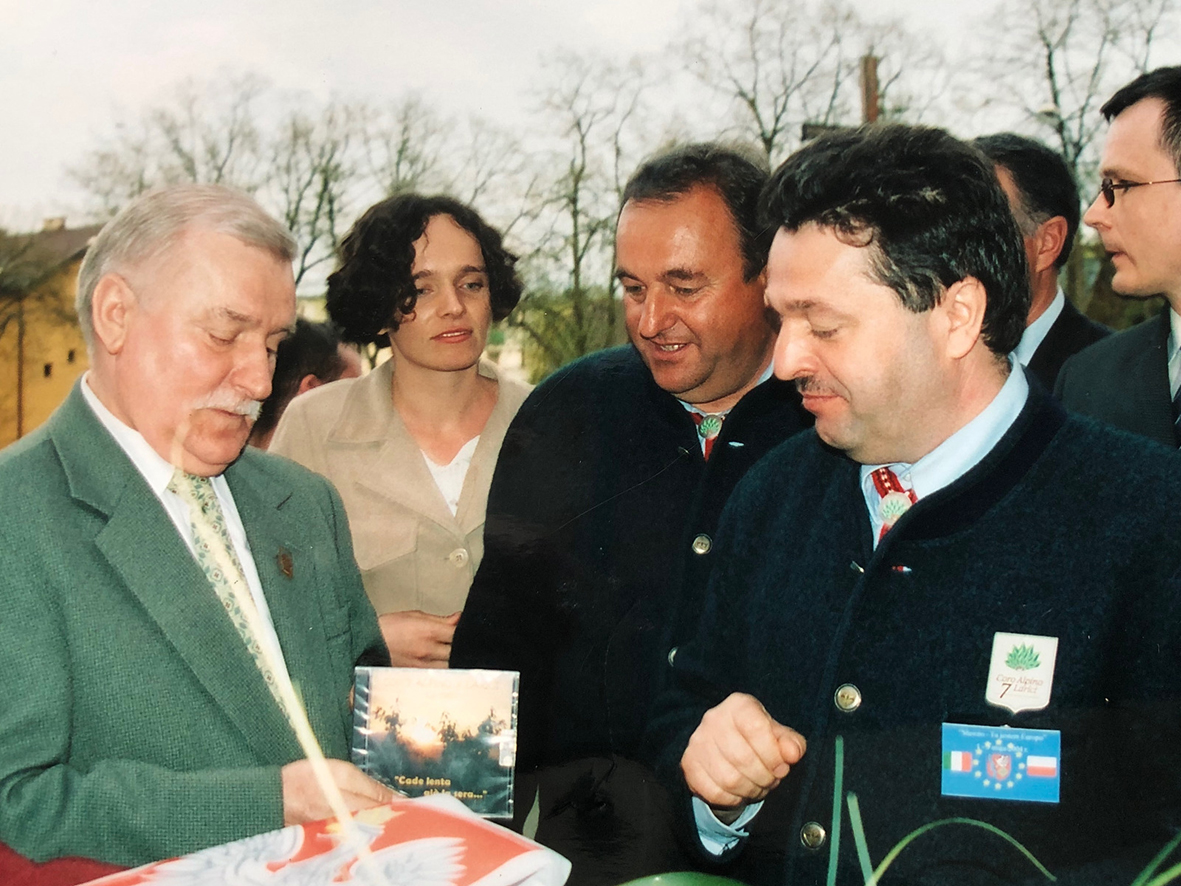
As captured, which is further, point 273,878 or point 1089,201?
point 1089,201

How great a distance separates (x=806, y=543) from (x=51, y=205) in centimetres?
146

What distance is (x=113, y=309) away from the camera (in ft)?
5.49

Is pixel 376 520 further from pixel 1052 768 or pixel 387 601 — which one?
pixel 1052 768

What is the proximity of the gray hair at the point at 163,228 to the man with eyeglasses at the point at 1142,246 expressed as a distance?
1443mm

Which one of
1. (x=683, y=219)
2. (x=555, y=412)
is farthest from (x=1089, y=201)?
(x=555, y=412)

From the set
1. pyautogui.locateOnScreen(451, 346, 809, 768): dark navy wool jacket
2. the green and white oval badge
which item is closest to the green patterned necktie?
pyautogui.locateOnScreen(451, 346, 809, 768): dark navy wool jacket

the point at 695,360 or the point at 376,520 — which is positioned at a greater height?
the point at 695,360

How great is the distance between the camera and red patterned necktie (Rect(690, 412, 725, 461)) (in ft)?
7.47

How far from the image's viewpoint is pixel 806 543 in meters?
1.70

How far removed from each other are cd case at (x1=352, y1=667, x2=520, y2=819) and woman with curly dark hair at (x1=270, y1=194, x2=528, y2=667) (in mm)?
334

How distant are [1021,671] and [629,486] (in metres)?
1.00

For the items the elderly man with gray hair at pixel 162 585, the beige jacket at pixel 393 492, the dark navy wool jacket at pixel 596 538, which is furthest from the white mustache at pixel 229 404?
the dark navy wool jacket at pixel 596 538

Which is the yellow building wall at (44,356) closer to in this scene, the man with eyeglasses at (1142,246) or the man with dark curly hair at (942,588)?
the man with dark curly hair at (942,588)

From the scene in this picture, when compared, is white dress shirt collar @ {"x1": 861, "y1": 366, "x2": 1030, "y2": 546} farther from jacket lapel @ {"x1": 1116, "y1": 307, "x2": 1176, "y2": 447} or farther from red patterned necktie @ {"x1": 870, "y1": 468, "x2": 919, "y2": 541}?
jacket lapel @ {"x1": 1116, "y1": 307, "x2": 1176, "y2": 447}
